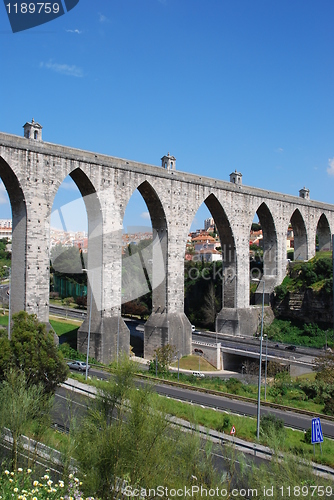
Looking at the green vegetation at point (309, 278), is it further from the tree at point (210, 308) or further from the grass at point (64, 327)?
the grass at point (64, 327)

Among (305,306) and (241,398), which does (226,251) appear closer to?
(305,306)

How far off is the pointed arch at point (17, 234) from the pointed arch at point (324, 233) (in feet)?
106

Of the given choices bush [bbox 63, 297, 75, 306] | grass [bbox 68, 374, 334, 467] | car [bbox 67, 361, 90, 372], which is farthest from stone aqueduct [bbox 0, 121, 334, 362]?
bush [bbox 63, 297, 75, 306]

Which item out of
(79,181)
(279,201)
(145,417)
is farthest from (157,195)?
(145,417)

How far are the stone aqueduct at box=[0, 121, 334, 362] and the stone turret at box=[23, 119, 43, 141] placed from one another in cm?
5

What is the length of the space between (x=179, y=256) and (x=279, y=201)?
13.8 m

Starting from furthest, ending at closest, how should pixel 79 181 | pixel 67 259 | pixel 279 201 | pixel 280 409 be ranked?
pixel 67 259 → pixel 279 201 → pixel 79 181 → pixel 280 409

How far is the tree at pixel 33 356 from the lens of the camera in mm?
14555

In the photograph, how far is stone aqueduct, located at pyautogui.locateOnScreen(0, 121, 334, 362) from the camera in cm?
2353

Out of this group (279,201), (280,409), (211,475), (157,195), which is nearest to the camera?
(211,475)

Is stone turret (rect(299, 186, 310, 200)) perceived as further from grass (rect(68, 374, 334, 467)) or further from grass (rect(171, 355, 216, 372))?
grass (rect(68, 374, 334, 467))

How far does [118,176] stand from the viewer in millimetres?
27781

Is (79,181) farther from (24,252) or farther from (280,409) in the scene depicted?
(280,409)

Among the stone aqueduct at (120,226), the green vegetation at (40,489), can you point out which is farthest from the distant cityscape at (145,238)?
the green vegetation at (40,489)
